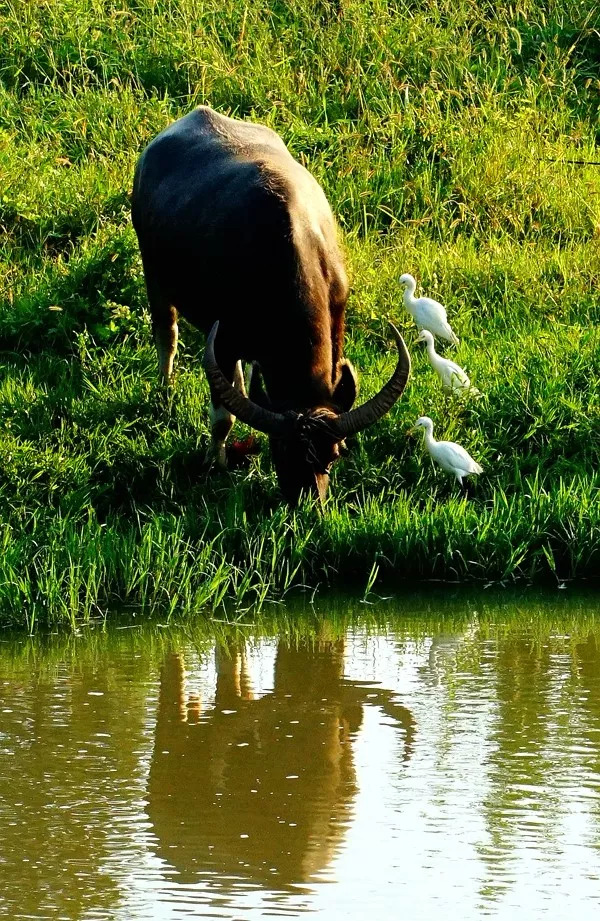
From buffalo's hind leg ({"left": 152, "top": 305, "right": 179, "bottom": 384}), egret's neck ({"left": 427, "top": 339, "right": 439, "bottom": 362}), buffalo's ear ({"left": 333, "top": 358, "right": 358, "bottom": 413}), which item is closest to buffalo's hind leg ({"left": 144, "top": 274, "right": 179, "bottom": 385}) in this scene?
buffalo's hind leg ({"left": 152, "top": 305, "right": 179, "bottom": 384})

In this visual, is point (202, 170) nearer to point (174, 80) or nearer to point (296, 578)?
point (296, 578)

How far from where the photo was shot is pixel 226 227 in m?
7.69

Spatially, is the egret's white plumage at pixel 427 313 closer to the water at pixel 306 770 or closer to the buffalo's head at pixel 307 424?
the buffalo's head at pixel 307 424

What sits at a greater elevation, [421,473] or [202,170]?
[202,170]

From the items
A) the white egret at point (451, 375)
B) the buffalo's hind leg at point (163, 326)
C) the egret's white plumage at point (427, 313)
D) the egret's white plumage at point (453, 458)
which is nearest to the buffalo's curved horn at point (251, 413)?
the egret's white plumage at point (453, 458)

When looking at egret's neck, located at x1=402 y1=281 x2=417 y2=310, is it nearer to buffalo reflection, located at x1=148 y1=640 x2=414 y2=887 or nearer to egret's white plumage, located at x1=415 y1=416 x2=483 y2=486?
egret's white plumage, located at x1=415 y1=416 x2=483 y2=486

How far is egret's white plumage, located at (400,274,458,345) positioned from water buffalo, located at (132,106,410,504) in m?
0.93

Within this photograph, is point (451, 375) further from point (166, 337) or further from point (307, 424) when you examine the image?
point (166, 337)

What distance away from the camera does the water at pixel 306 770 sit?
3.63 m

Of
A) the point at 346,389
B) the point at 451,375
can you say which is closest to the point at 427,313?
the point at 451,375

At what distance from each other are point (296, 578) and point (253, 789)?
2541mm

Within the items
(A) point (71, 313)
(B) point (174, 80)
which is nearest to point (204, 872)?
(A) point (71, 313)

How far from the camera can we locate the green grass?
6863 mm

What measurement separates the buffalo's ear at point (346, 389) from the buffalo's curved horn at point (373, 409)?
9.1 inches
